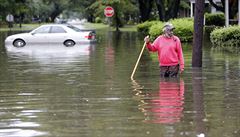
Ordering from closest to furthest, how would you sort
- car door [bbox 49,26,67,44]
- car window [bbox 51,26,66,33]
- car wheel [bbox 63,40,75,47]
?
car wheel [bbox 63,40,75,47], car door [bbox 49,26,67,44], car window [bbox 51,26,66,33]

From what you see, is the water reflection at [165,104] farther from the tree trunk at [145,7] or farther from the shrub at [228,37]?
the tree trunk at [145,7]

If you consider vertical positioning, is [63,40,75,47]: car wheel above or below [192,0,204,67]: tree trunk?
below

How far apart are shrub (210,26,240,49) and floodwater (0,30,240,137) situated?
8.33 m

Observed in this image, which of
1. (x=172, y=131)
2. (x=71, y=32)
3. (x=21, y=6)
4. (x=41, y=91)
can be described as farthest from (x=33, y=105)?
(x=21, y=6)

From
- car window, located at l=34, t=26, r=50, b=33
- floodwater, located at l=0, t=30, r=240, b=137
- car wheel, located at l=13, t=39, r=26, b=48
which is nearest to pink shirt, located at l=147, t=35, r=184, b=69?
floodwater, located at l=0, t=30, r=240, b=137

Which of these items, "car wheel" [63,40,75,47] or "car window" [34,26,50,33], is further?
"car window" [34,26,50,33]

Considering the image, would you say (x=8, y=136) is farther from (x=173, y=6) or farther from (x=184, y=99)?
(x=173, y=6)

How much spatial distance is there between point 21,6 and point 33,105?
61.2 m

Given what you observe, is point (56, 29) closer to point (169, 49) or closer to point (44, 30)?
point (44, 30)

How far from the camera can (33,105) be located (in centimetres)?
989

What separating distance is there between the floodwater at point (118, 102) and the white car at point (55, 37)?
45.6ft

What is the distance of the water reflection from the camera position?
841 cm

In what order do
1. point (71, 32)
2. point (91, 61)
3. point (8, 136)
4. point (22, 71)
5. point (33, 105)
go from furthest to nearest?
point (71, 32)
point (91, 61)
point (22, 71)
point (33, 105)
point (8, 136)

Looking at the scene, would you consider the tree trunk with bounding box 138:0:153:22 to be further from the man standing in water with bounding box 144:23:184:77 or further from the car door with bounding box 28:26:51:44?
the man standing in water with bounding box 144:23:184:77
